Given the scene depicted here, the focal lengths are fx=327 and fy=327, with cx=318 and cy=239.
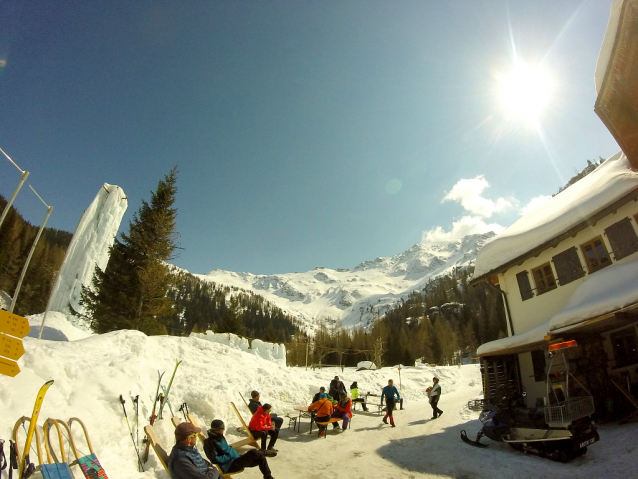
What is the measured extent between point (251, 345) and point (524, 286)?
63.1 feet

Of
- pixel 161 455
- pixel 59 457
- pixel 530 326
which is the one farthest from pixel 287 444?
pixel 530 326

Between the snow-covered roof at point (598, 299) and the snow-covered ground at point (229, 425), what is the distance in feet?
9.81

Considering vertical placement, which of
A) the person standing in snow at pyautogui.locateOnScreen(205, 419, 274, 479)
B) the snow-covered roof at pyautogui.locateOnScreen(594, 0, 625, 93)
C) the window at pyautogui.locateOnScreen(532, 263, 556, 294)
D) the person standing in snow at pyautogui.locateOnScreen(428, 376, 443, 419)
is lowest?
the person standing in snow at pyautogui.locateOnScreen(205, 419, 274, 479)

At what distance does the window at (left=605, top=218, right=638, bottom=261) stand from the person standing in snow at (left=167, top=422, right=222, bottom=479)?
13.8m

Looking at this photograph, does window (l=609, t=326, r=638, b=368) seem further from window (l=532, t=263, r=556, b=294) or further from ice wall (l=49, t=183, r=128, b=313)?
ice wall (l=49, t=183, r=128, b=313)

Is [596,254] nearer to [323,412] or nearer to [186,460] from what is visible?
[323,412]

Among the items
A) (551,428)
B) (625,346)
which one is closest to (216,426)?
(551,428)

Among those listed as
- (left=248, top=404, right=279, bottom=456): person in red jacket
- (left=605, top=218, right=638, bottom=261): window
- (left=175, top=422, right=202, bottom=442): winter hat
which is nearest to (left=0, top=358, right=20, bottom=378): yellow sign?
(left=175, top=422, right=202, bottom=442): winter hat

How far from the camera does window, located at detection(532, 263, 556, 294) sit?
13.8 metres

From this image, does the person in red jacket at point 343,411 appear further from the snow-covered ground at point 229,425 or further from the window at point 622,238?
the window at point 622,238

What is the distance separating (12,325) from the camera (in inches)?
208

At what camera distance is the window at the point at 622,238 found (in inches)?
432

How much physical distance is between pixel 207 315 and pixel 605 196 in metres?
128

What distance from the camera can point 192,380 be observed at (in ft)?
39.1
